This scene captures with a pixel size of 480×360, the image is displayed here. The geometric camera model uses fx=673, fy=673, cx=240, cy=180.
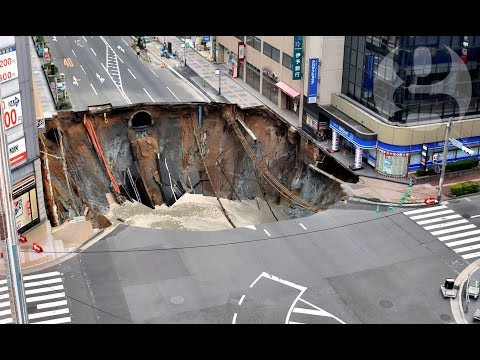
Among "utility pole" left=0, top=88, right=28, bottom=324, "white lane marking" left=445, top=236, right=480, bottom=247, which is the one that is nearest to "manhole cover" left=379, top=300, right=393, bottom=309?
"white lane marking" left=445, top=236, right=480, bottom=247

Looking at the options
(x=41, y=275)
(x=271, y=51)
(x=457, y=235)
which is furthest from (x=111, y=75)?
(x=457, y=235)

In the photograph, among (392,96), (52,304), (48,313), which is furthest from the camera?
(392,96)

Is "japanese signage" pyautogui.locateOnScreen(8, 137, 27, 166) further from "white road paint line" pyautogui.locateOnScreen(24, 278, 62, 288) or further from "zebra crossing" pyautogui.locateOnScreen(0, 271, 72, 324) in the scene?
"white road paint line" pyautogui.locateOnScreen(24, 278, 62, 288)

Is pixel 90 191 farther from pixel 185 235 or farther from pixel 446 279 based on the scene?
pixel 446 279

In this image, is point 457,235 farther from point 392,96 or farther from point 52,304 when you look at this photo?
point 52,304

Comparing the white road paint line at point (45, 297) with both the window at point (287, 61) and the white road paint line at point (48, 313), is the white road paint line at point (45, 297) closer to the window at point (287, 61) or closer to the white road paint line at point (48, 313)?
the white road paint line at point (48, 313)

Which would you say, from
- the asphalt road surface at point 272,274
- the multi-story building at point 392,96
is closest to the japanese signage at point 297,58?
the multi-story building at point 392,96
